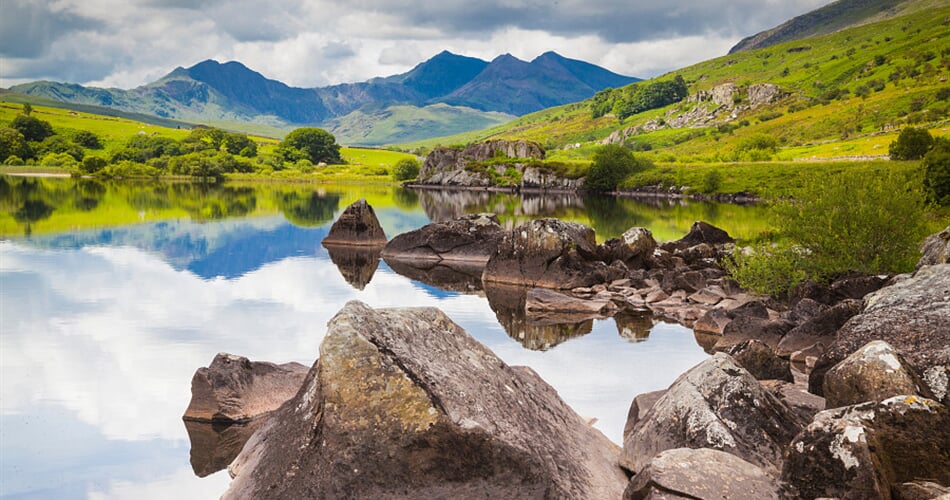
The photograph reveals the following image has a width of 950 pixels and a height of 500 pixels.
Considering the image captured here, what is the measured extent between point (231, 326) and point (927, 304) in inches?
799

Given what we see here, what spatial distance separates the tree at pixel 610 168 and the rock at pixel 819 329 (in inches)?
4601

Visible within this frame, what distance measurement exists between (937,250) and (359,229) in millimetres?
35629

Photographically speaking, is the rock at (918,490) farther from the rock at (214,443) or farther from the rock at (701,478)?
the rock at (214,443)

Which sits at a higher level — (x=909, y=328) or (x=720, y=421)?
(x=909, y=328)

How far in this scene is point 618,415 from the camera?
16375 millimetres

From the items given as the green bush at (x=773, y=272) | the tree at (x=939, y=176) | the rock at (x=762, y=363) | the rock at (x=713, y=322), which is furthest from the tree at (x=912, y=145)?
the rock at (x=762, y=363)

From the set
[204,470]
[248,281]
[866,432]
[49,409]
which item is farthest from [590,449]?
[248,281]

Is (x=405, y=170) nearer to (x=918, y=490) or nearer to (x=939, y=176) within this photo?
(x=939, y=176)

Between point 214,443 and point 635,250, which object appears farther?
point 635,250

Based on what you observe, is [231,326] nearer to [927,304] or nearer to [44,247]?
[927,304]

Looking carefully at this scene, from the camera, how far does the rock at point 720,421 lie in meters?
10.7

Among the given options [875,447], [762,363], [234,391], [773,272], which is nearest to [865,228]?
[773,272]

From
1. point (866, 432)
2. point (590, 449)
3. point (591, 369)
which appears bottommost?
point (591, 369)

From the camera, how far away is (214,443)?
14.4 metres
